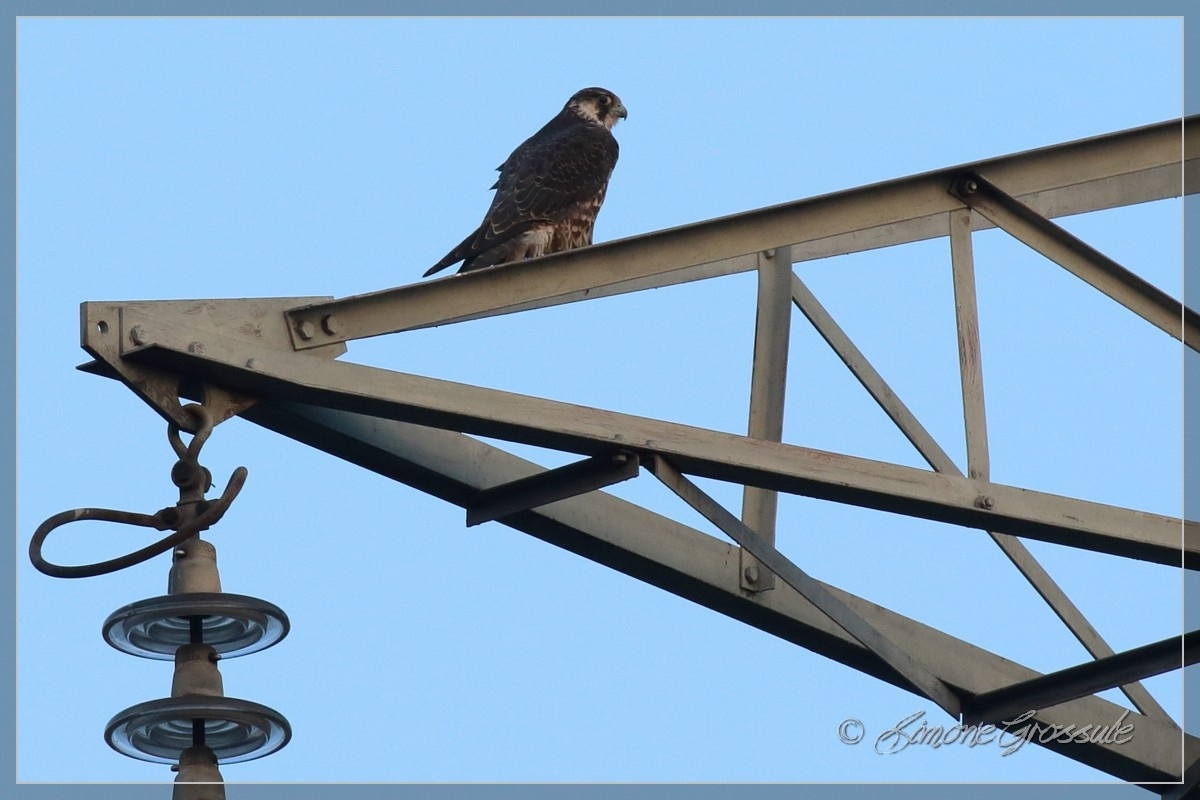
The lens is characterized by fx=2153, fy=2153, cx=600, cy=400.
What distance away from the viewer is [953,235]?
6.22 m

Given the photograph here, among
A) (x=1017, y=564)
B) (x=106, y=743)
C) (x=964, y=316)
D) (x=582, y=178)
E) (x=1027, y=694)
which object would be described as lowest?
(x=106, y=743)

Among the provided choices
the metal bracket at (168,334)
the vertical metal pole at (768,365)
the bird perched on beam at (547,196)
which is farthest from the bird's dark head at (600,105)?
the metal bracket at (168,334)

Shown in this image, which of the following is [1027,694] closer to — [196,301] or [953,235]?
[953,235]

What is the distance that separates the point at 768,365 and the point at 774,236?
0.38 meters

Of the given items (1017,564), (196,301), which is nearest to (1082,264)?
(1017,564)

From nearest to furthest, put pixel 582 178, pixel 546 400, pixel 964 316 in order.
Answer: pixel 546 400
pixel 964 316
pixel 582 178

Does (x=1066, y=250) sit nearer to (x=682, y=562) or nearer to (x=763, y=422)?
(x=763, y=422)

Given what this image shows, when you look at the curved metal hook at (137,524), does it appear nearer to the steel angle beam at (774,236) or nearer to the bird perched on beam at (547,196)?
the steel angle beam at (774,236)

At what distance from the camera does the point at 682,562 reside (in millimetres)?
6242

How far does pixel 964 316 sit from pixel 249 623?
2197 mm

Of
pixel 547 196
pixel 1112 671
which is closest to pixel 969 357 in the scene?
pixel 1112 671

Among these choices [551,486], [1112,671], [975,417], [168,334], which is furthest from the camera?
[1112,671]

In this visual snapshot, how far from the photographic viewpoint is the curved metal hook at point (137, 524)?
5.09 meters

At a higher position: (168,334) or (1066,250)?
(1066,250)
